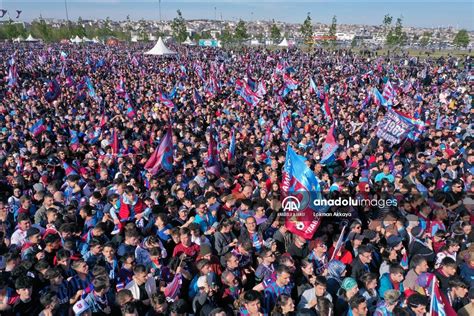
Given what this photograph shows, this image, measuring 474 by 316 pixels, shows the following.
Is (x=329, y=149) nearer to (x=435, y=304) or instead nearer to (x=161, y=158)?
(x=161, y=158)

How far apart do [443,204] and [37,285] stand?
21.0ft

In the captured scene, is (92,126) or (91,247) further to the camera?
(92,126)

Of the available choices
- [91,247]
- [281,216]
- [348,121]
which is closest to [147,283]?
[91,247]

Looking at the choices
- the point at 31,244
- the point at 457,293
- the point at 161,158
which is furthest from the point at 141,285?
the point at 161,158

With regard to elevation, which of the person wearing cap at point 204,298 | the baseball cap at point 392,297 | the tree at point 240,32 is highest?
the tree at point 240,32

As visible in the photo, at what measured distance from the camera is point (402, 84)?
23.0 meters

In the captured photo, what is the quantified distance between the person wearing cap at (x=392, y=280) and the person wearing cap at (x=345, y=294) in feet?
1.46

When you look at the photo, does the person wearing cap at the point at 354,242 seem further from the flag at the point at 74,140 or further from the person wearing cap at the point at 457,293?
the flag at the point at 74,140

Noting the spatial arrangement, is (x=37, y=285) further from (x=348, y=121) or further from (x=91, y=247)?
(x=348, y=121)

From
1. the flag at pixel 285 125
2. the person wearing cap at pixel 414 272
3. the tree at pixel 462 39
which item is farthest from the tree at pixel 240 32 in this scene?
the person wearing cap at pixel 414 272

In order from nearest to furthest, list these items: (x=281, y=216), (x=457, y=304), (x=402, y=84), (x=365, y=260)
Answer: (x=457, y=304), (x=365, y=260), (x=281, y=216), (x=402, y=84)

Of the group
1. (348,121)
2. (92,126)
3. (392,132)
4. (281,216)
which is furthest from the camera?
(348,121)

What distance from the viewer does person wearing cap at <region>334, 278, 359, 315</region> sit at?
4.11 metres

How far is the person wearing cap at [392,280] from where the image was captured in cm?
438
